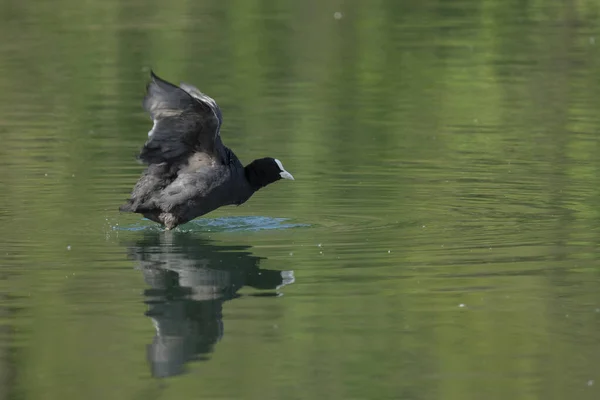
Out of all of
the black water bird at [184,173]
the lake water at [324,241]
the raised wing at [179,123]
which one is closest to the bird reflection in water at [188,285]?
the lake water at [324,241]

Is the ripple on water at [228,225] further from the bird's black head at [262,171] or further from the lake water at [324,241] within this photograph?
the bird's black head at [262,171]

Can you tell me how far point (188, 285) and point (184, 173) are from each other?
1996 millimetres

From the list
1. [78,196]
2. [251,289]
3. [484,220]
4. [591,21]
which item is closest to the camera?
[251,289]

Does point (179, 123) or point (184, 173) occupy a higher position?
point (179, 123)

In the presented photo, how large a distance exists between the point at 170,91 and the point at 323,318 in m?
2.79

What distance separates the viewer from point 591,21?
28859 millimetres

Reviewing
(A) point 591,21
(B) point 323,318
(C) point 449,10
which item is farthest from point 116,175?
(C) point 449,10

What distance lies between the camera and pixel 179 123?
1125cm

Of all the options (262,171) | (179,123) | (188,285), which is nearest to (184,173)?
(179,123)

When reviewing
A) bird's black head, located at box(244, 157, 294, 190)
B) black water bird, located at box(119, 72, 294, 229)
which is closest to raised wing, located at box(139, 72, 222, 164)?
black water bird, located at box(119, 72, 294, 229)

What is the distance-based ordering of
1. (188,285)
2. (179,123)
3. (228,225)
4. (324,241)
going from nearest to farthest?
1. (188,285)
2. (324,241)
3. (179,123)
4. (228,225)

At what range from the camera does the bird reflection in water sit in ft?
26.3

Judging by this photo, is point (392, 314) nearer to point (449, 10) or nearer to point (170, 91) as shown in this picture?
point (170, 91)

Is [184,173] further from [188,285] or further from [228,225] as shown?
[188,285]
